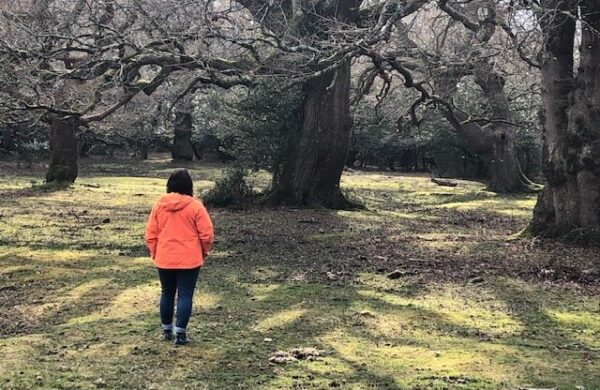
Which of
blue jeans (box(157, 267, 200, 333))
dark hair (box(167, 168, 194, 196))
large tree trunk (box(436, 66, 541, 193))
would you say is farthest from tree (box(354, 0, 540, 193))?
blue jeans (box(157, 267, 200, 333))

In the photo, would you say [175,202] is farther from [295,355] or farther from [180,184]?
[295,355]

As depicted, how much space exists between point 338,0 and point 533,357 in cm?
1179

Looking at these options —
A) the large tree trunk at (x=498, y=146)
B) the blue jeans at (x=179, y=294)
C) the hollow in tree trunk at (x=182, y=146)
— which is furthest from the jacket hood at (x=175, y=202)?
the hollow in tree trunk at (x=182, y=146)

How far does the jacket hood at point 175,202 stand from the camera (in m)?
5.58

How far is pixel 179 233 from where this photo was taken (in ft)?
18.2

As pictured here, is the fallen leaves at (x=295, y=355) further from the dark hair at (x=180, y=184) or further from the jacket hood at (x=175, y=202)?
the dark hair at (x=180, y=184)

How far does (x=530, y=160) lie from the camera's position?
1130 inches

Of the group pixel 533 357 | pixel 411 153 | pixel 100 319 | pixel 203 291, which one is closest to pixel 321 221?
pixel 203 291

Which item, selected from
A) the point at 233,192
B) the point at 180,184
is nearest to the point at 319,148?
the point at 233,192

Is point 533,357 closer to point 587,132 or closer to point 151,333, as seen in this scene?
point 151,333

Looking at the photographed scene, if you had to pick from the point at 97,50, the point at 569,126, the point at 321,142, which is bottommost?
the point at 321,142

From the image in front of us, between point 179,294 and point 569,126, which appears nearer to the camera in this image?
point 179,294

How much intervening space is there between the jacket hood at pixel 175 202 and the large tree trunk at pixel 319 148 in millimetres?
10131

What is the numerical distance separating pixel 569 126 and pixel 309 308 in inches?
223
